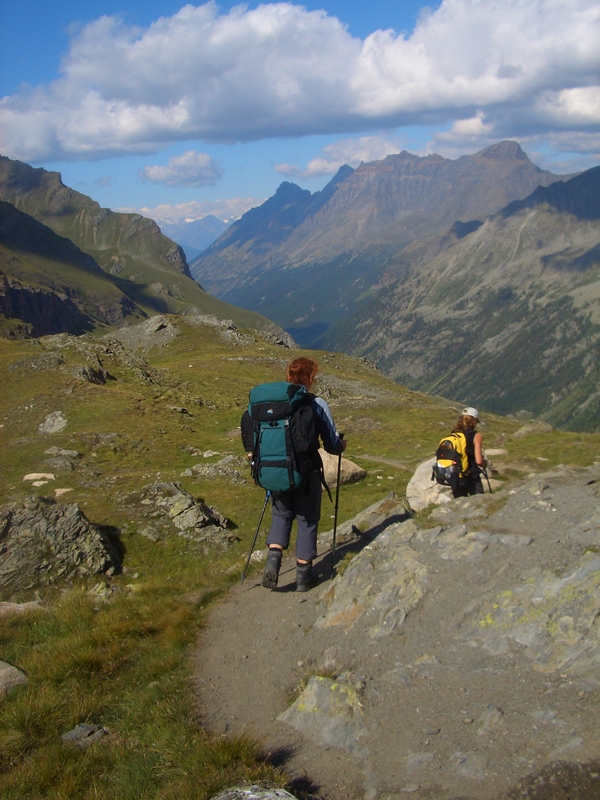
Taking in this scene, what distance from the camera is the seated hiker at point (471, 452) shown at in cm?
1566

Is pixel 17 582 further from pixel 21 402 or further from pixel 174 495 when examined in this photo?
pixel 21 402

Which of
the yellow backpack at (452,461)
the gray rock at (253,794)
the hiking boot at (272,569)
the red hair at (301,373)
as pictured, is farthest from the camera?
the yellow backpack at (452,461)

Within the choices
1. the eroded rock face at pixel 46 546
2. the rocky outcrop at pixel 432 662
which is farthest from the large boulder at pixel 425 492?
the eroded rock face at pixel 46 546

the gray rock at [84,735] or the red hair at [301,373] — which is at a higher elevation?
the red hair at [301,373]

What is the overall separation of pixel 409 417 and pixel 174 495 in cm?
2367

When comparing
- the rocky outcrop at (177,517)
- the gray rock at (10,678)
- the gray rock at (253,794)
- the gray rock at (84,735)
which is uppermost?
the gray rock at (253,794)

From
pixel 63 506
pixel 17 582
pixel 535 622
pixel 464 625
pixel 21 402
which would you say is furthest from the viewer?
pixel 21 402

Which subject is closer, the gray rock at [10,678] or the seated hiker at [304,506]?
the gray rock at [10,678]

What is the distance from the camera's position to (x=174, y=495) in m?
21.8

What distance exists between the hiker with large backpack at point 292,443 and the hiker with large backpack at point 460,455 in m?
5.22

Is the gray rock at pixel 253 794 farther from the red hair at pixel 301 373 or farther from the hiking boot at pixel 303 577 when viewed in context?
the red hair at pixel 301 373

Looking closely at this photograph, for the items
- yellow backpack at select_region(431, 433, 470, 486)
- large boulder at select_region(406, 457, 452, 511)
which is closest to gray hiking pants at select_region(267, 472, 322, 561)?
yellow backpack at select_region(431, 433, 470, 486)

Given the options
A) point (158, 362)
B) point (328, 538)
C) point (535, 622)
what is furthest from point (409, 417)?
point (158, 362)

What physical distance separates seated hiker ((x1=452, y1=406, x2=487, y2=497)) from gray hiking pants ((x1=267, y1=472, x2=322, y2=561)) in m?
5.61
